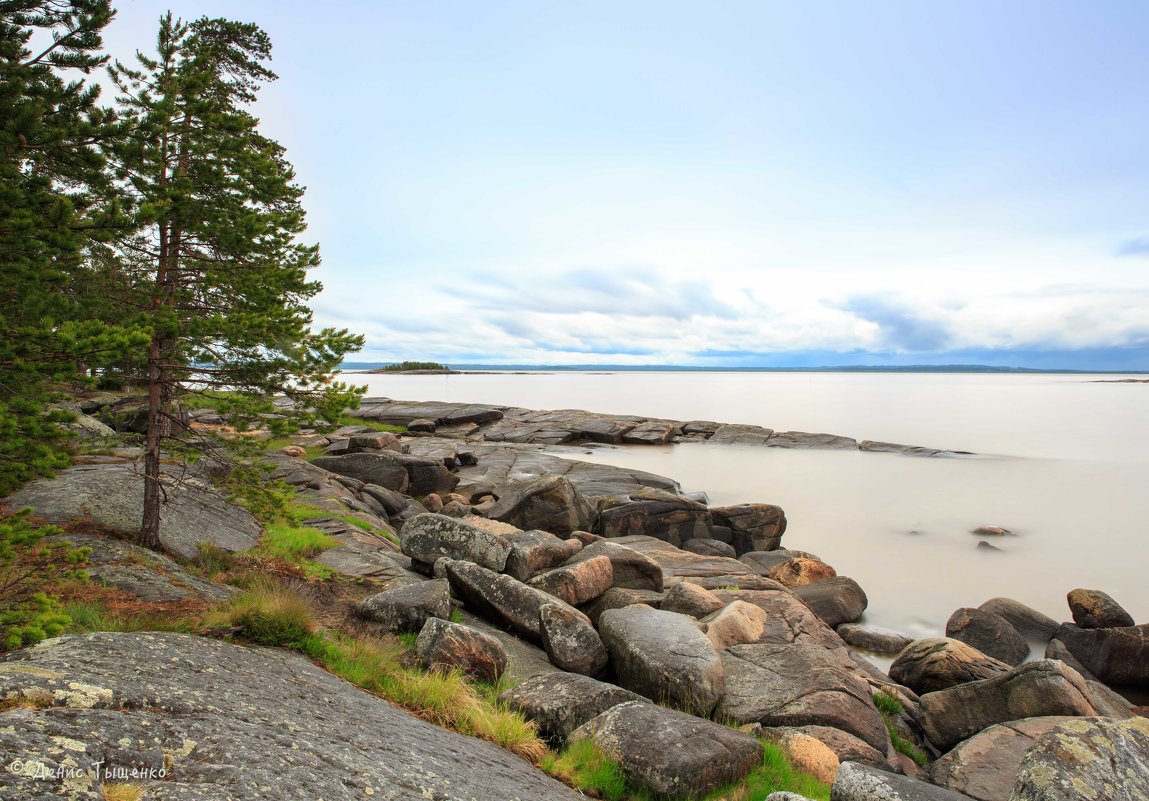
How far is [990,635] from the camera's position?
631 inches

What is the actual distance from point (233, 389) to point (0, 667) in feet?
25.3

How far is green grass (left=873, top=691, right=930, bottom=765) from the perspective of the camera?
407 inches

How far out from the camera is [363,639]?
818 centimetres

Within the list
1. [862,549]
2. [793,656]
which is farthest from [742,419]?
[793,656]

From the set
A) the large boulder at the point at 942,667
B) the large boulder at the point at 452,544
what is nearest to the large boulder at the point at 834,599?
the large boulder at the point at 942,667

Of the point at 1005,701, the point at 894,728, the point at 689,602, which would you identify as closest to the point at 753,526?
the point at 689,602

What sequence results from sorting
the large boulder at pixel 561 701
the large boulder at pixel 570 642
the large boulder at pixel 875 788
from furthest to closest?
the large boulder at pixel 570 642
the large boulder at pixel 561 701
the large boulder at pixel 875 788

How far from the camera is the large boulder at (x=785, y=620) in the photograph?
12867mm

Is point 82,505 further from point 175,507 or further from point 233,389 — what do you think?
point 233,389

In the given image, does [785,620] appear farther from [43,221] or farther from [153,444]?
[43,221]

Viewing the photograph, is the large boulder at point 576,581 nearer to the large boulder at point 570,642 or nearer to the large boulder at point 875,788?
the large boulder at point 570,642

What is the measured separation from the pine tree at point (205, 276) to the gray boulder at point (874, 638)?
14.4 meters

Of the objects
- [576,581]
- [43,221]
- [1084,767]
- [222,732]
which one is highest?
[43,221]

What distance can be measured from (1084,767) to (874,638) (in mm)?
11688
